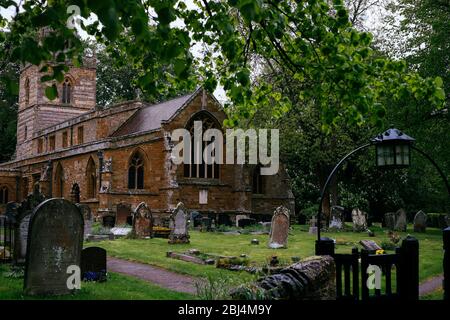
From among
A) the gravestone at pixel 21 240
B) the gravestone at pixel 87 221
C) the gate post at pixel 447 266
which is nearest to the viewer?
the gate post at pixel 447 266

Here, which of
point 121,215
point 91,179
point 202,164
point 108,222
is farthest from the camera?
point 91,179

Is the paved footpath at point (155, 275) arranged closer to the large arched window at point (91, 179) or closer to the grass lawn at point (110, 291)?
the grass lawn at point (110, 291)

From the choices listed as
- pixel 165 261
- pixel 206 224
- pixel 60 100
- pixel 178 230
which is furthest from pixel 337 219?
pixel 60 100

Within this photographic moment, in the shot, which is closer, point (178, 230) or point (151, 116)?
point (178, 230)

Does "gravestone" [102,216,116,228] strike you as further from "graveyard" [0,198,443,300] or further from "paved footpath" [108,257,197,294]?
"paved footpath" [108,257,197,294]

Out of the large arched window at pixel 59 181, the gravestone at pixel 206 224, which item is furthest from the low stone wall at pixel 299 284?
the large arched window at pixel 59 181

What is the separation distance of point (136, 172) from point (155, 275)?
21.2 meters

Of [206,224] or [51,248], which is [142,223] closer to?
[206,224]

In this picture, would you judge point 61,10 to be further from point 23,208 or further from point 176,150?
point 176,150

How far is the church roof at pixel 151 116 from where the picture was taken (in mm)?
34688

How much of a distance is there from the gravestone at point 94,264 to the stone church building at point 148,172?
15.2 meters

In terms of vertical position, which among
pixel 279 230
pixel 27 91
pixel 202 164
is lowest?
pixel 279 230

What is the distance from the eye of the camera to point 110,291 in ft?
31.8
